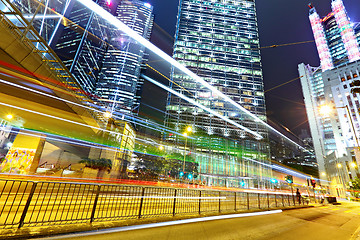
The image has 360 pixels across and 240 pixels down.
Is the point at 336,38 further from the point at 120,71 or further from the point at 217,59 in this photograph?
the point at 120,71

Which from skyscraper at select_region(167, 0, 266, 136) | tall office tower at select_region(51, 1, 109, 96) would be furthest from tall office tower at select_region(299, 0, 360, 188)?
tall office tower at select_region(51, 1, 109, 96)

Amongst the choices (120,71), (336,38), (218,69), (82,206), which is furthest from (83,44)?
(336,38)

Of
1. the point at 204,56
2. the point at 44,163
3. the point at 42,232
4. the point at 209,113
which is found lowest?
the point at 42,232

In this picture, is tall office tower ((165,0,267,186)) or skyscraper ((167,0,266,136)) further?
skyscraper ((167,0,266,136))

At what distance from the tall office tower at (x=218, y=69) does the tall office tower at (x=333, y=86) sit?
32.4 meters

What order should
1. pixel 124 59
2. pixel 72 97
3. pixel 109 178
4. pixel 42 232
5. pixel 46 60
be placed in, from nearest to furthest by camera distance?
pixel 42 232 → pixel 46 60 → pixel 72 97 → pixel 109 178 → pixel 124 59

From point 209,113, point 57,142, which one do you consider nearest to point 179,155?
point 209,113

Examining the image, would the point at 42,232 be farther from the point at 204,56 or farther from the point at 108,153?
the point at 204,56

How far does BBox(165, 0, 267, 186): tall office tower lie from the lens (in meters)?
58.8

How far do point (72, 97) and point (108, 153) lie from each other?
50.8 feet

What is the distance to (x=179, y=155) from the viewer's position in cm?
5053

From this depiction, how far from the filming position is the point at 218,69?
66.5 metres

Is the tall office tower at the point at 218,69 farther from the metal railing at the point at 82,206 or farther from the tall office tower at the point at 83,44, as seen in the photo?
the tall office tower at the point at 83,44

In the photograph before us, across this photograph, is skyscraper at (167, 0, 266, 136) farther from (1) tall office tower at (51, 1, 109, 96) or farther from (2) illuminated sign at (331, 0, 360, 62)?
(1) tall office tower at (51, 1, 109, 96)
